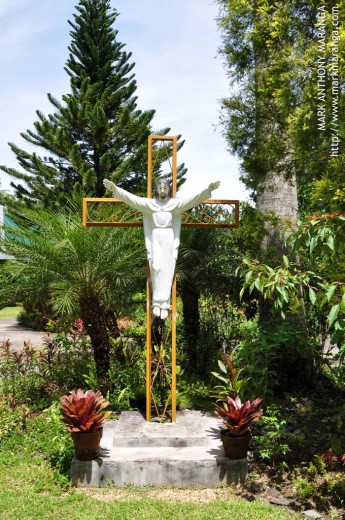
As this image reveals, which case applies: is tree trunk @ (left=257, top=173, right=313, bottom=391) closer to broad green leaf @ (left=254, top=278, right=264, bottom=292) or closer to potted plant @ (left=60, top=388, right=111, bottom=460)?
broad green leaf @ (left=254, top=278, right=264, bottom=292)

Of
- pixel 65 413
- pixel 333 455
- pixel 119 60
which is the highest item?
pixel 119 60

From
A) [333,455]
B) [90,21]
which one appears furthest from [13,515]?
[90,21]

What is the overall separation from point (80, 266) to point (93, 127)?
7.92 meters

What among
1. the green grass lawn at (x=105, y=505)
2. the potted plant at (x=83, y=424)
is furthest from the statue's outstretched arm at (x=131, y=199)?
the green grass lawn at (x=105, y=505)

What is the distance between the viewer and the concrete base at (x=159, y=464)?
11.1 feet

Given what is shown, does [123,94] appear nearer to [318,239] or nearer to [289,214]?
[289,214]

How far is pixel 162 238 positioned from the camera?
12.9 feet

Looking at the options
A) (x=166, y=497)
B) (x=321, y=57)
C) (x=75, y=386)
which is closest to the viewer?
(x=166, y=497)

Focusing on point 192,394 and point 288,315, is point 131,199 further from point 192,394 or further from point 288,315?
point 288,315

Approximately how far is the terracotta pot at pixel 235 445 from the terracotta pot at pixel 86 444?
891 mm

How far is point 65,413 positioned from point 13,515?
675 millimetres

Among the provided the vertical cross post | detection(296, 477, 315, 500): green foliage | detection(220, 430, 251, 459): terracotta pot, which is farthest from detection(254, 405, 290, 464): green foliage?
the vertical cross post

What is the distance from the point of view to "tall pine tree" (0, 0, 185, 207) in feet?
38.8

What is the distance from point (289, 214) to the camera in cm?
521
